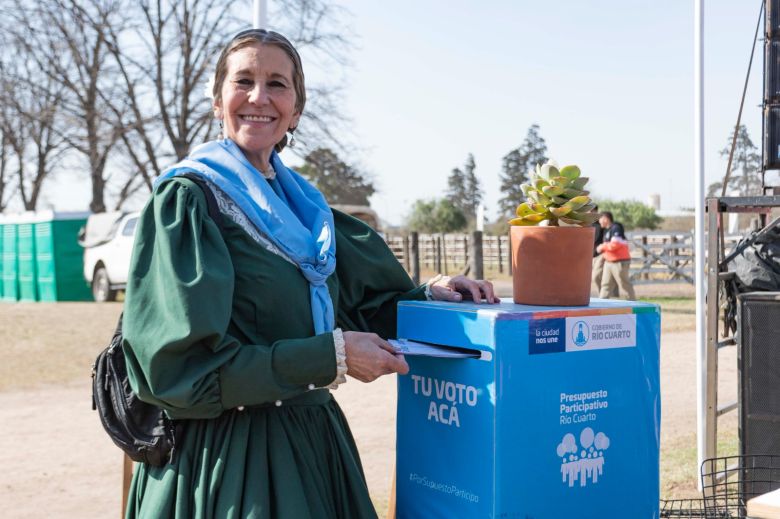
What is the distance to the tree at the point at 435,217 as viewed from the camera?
52.2 metres

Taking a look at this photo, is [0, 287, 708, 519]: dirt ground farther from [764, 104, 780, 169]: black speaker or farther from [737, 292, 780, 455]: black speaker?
[764, 104, 780, 169]: black speaker

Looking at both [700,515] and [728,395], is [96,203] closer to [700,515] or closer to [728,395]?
[728,395]

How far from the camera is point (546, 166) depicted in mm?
2139

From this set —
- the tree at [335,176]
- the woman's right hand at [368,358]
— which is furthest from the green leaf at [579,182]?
the tree at [335,176]

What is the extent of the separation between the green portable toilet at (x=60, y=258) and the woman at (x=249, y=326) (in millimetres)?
14912

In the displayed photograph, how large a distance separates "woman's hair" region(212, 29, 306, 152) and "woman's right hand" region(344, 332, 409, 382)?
0.66 metres

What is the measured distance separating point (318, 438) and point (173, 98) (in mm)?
15021

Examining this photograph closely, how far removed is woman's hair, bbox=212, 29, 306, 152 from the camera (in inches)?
85.2

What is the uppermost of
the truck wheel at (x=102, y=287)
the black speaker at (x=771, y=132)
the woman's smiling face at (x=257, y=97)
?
the black speaker at (x=771, y=132)

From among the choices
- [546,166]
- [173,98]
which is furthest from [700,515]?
[173,98]

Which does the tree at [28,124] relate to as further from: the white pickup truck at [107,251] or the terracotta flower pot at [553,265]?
the terracotta flower pot at [553,265]

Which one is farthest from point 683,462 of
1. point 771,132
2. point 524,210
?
point 524,210

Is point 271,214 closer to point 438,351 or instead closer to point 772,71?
point 438,351

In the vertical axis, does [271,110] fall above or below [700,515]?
above
